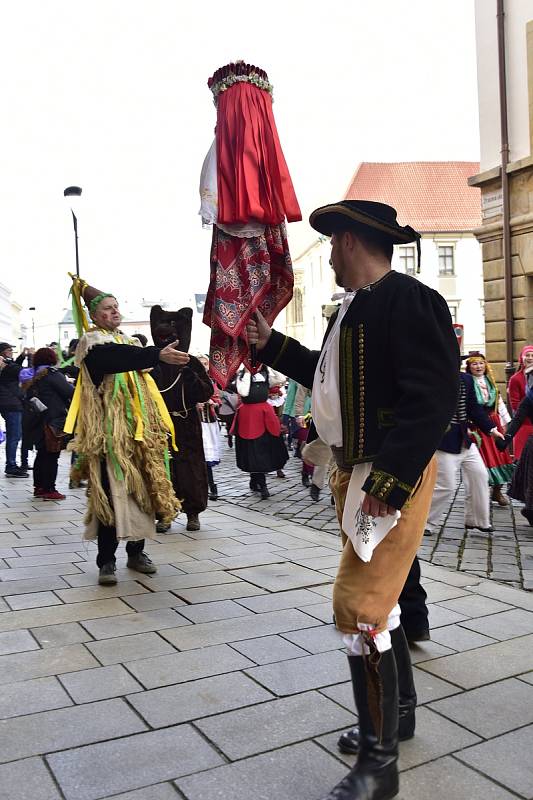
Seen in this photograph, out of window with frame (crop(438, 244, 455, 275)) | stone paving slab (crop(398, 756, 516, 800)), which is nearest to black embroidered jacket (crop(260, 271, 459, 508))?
stone paving slab (crop(398, 756, 516, 800))

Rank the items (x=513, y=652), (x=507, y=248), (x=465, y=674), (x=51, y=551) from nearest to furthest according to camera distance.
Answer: (x=465, y=674), (x=513, y=652), (x=51, y=551), (x=507, y=248)

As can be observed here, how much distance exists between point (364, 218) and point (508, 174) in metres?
12.3

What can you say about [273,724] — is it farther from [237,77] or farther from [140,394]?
[140,394]

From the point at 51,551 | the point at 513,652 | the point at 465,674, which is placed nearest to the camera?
the point at 465,674

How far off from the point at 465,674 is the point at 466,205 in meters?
44.7

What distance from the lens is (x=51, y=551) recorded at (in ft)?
20.7

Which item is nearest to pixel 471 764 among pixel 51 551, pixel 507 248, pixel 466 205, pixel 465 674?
pixel 465 674

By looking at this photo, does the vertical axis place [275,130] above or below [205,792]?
above

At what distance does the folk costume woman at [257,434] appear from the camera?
9.38 meters

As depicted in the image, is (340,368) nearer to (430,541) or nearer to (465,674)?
(465,674)

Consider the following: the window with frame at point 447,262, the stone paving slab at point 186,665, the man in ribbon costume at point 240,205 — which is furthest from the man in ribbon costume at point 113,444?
the window with frame at point 447,262

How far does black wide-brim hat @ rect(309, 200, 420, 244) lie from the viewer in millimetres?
2703

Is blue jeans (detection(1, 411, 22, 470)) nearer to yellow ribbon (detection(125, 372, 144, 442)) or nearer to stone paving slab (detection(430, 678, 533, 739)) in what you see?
yellow ribbon (detection(125, 372, 144, 442))

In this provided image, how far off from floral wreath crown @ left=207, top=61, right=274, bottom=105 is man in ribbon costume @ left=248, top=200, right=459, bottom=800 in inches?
42.7
